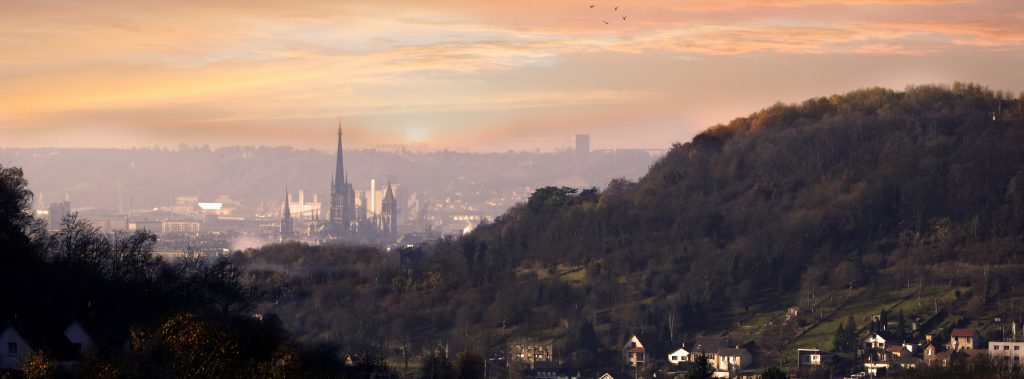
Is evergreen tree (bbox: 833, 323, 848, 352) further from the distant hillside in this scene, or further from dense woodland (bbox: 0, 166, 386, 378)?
dense woodland (bbox: 0, 166, 386, 378)

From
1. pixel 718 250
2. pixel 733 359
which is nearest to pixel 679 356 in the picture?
pixel 733 359

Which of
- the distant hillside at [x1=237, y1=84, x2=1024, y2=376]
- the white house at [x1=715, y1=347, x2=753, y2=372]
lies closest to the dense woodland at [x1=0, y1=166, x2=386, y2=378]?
the white house at [x1=715, y1=347, x2=753, y2=372]

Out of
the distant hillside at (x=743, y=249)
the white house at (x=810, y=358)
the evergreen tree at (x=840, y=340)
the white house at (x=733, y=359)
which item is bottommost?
the white house at (x=733, y=359)

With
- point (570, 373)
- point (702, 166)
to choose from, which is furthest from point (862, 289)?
point (702, 166)

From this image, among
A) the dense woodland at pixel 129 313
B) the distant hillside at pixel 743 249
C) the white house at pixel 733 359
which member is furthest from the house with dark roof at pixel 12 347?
the distant hillside at pixel 743 249

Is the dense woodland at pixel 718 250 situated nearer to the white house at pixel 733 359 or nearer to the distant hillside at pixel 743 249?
the distant hillside at pixel 743 249

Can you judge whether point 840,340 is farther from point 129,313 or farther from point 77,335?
point 77,335
